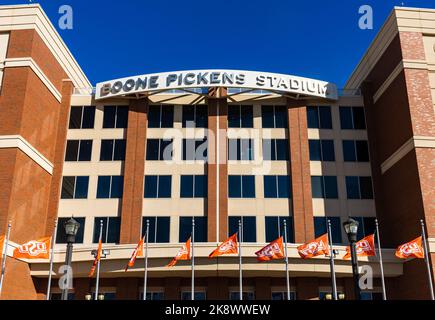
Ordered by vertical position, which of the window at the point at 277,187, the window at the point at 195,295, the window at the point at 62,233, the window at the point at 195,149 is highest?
the window at the point at 195,149

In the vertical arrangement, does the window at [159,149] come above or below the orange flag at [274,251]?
above

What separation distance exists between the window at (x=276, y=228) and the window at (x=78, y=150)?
15621mm

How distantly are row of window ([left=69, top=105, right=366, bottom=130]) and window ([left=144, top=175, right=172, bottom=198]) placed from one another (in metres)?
4.65

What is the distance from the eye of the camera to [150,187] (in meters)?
36.5

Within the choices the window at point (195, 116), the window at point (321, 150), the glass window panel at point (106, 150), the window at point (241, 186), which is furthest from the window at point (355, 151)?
the glass window panel at point (106, 150)

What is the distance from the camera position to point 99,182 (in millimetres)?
36750

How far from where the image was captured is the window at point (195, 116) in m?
38.4

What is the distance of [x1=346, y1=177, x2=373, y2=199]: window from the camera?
120 feet

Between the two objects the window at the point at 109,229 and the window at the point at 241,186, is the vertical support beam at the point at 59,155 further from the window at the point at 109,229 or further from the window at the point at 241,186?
the window at the point at 241,186

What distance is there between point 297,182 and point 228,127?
7402mm

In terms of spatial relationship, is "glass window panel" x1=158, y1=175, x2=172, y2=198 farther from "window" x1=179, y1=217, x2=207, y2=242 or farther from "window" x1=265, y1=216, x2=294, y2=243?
Answer: "window" x1=265, y1=216, x2=294, y2=243

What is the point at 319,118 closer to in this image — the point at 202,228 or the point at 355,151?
the point at 355,151

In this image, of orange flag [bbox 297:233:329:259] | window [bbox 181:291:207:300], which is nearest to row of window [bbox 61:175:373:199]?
window [bbox 181:291:207:300]

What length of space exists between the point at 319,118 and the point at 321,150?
9.62 ft
